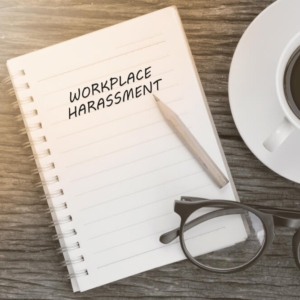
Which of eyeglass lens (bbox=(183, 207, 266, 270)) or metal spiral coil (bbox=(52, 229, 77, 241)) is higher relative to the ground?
metal spiral coil (bbox=(52, 229, 77, 241))

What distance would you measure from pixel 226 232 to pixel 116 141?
24 cm

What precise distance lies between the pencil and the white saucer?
72 millimetres

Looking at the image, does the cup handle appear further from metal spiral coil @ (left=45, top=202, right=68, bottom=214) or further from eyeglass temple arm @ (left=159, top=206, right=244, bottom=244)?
metal spiral coil @ (left=45, top=202, right=68, bottom=214)

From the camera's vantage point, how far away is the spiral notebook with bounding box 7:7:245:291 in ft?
1.88

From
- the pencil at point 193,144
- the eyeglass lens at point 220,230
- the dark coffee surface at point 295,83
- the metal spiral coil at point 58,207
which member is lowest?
the eyeglass lens at point 220,230

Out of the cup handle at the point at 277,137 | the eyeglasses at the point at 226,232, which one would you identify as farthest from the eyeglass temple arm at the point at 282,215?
the cup handle at the point at 277,137

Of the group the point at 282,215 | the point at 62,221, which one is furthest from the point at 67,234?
the point at 282,215

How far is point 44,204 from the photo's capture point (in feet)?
2.02

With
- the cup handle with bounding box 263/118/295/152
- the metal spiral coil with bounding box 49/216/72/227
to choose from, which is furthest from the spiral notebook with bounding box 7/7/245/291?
the cup handle with bounding box 263/118/295/152

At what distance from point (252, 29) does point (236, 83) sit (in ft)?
0.27

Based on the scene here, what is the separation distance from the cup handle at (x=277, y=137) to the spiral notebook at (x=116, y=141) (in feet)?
0.41

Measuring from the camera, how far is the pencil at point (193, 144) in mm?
566

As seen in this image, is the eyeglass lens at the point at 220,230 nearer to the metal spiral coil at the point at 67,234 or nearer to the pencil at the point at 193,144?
the pencil at the point at 193,144

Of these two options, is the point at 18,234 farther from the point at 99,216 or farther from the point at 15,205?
the point at 99,216
